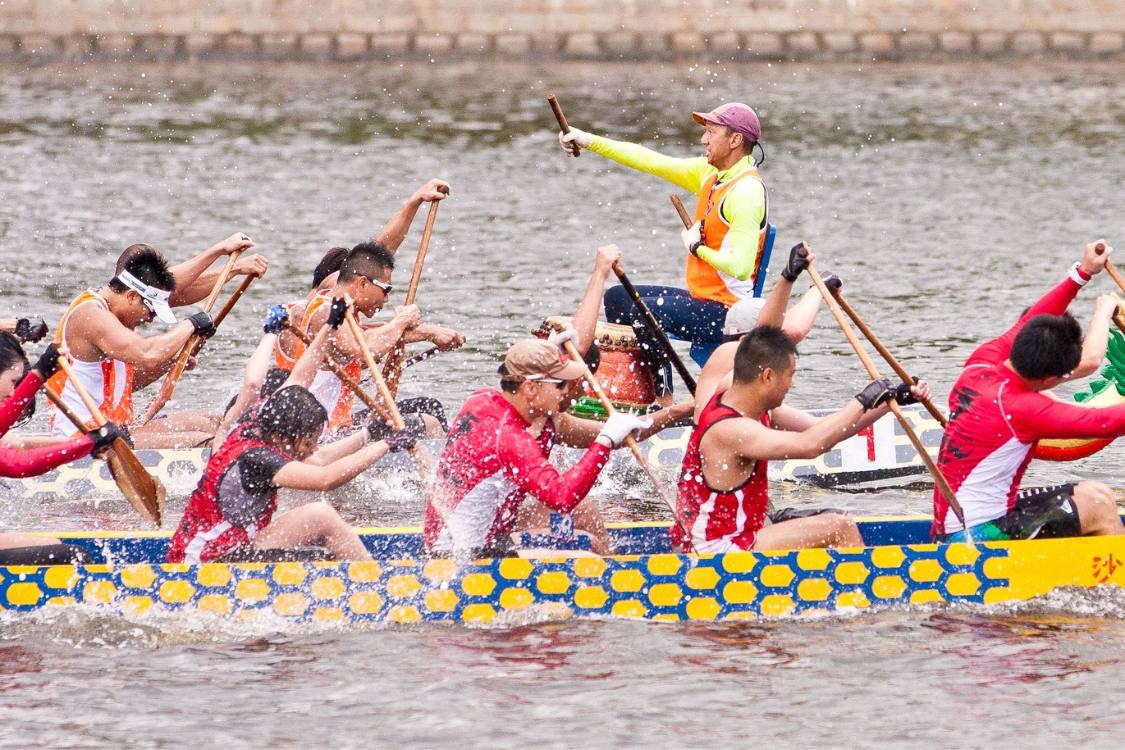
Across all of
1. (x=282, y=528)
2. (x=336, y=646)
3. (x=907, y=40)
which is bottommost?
(x=336, y=646)

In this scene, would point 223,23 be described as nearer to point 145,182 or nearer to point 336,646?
point 145,182

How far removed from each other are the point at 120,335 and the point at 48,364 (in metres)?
1.98

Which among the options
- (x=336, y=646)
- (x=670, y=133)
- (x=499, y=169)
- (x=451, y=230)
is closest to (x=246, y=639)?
(x=336, y=646)

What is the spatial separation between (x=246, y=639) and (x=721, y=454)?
8.75 ft

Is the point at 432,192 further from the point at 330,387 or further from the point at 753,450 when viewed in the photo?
the point at 753,450

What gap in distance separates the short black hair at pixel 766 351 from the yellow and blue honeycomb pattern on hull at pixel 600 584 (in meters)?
0.99

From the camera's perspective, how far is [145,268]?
440 inches

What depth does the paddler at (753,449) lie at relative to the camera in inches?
332

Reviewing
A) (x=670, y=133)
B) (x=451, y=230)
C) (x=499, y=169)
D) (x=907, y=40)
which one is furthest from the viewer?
(x=907, y=40)

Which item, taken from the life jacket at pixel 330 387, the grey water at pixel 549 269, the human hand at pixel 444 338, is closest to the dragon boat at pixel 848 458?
the grey water at pixel 549 269

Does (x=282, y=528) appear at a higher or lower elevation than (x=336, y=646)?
higher

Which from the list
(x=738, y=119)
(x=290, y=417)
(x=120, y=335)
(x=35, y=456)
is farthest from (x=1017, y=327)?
(x=120, y=335)

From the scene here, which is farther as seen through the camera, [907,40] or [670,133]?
[907,40]

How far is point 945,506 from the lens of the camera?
29.8ft
